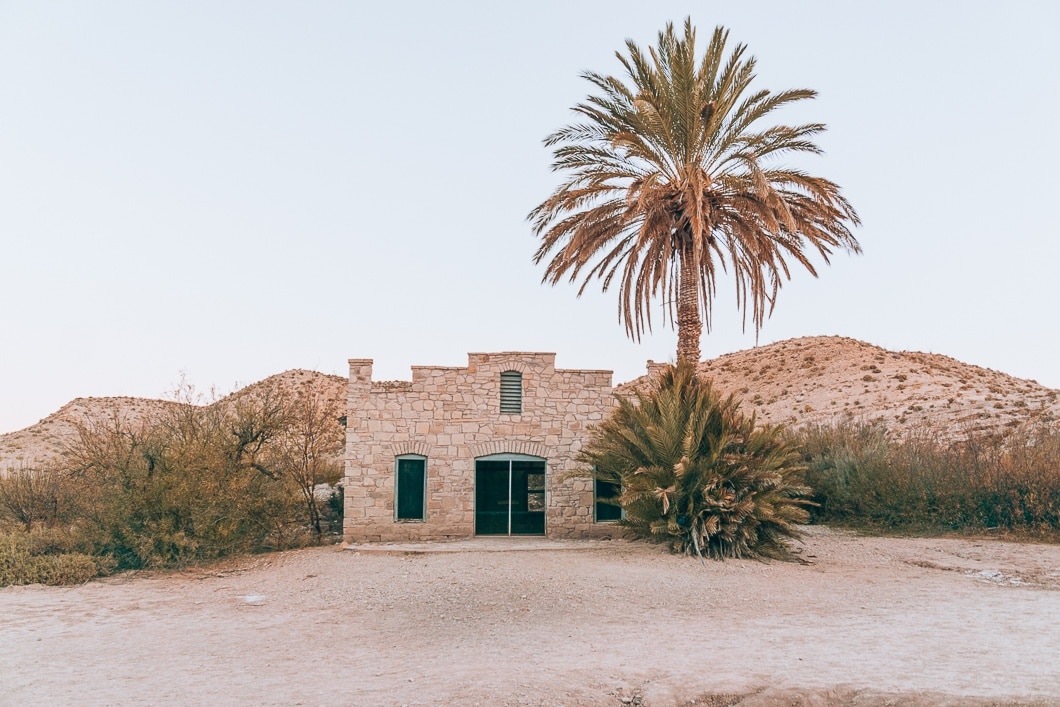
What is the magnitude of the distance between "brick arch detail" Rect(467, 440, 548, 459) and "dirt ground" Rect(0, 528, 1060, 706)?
291 centimetres

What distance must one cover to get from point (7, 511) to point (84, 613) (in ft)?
24.4

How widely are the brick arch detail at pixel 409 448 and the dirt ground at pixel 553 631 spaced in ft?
9.34

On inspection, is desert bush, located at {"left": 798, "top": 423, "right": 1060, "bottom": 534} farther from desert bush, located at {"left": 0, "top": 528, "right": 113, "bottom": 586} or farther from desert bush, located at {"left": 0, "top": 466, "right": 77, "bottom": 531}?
desert bush, located at {"left": 0, "top": 466, "right": 77, "bottom": 531}

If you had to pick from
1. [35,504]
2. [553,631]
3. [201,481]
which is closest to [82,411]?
[35,504]

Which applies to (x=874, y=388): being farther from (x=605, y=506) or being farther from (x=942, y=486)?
(x=605, y=506)

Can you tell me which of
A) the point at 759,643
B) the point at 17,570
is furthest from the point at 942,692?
the point at 17,570

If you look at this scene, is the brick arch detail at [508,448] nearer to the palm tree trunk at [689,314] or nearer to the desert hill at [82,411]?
the palm tree trunk at [689,314]

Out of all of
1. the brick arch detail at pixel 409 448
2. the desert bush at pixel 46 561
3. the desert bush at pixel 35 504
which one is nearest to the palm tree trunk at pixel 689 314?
the brick arch detail at pixel 409 448

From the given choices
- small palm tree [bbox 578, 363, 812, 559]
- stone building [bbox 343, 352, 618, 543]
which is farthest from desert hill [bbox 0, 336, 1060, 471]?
small palm tree [bbox 578, 363, 812, 559]

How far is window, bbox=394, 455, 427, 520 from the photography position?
1870cm

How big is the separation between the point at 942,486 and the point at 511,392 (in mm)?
10752

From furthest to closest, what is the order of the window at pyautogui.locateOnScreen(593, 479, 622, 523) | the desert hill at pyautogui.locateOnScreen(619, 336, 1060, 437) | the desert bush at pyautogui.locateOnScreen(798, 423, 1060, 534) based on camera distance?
1. the desert hill at pyautogui.locateOnScreen(619, 336, 1060, 437)
2. the window at pyautogui.locateOnScreen(593, 479, 622, 523)
3. the desert bush at pyautogui.locateOnScreen(798, 423, 1060, 534)

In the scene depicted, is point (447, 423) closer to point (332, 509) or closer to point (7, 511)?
point (332, 509)

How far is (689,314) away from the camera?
1994 centimetres
